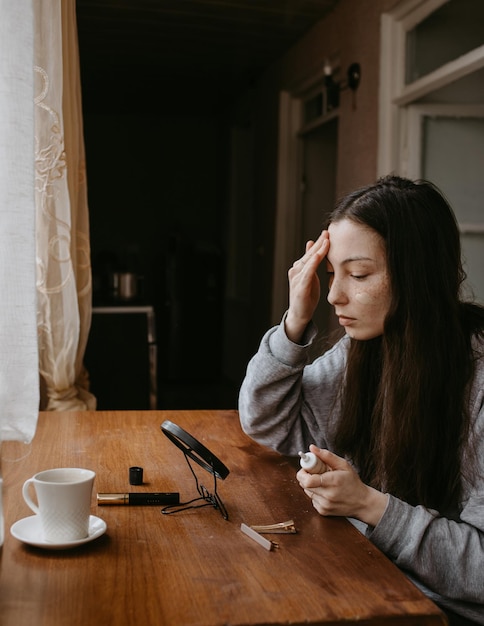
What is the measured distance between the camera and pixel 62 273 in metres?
2.54

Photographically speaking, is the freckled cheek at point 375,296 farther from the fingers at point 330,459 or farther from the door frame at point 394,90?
the door frame at point 394,90

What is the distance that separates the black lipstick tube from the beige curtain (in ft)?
4.66

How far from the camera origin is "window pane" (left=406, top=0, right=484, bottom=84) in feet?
10.8

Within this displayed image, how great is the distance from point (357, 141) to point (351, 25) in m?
0.67

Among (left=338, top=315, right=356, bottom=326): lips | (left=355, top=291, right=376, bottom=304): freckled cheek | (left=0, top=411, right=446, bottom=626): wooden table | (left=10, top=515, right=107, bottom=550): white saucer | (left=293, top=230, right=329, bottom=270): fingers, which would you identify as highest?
(left=293, top=230, right=329, bottom=270): fingers

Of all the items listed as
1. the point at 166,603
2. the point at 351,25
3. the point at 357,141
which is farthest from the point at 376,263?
the point at 351,25

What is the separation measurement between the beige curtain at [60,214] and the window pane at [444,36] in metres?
1.74

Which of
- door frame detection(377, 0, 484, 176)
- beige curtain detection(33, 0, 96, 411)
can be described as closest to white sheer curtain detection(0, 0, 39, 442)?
beige curtain detection(33, 0, 96, 411)

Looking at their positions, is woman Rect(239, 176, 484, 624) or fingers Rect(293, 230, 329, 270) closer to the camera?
woman Rect(239, 176, 484, 624)

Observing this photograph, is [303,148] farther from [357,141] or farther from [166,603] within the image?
[166,603]

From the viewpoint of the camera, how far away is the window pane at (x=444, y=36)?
10.8 ft

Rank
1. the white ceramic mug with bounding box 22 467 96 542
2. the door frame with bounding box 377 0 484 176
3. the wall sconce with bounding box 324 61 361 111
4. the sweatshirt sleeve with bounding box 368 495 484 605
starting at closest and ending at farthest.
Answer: the white ceramic mug with bounding box 22 467 96 542, the sweatshirt sleeve with bounding box 368 495 484 605, the door frame with bounding box 377 0 484 176, the wall sconce with bounding box 324 61 361 111

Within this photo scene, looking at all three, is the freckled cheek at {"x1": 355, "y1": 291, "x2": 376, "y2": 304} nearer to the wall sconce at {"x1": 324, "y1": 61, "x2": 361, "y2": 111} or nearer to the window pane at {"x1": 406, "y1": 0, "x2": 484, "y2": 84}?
the window pane at {"x1": 406, "y1": 0, "x2": 484, "y2": 84}

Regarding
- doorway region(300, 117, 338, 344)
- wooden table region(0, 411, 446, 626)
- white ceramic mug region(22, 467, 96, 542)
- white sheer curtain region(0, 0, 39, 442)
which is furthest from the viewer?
doorway region(300, 117, 338, 344)
